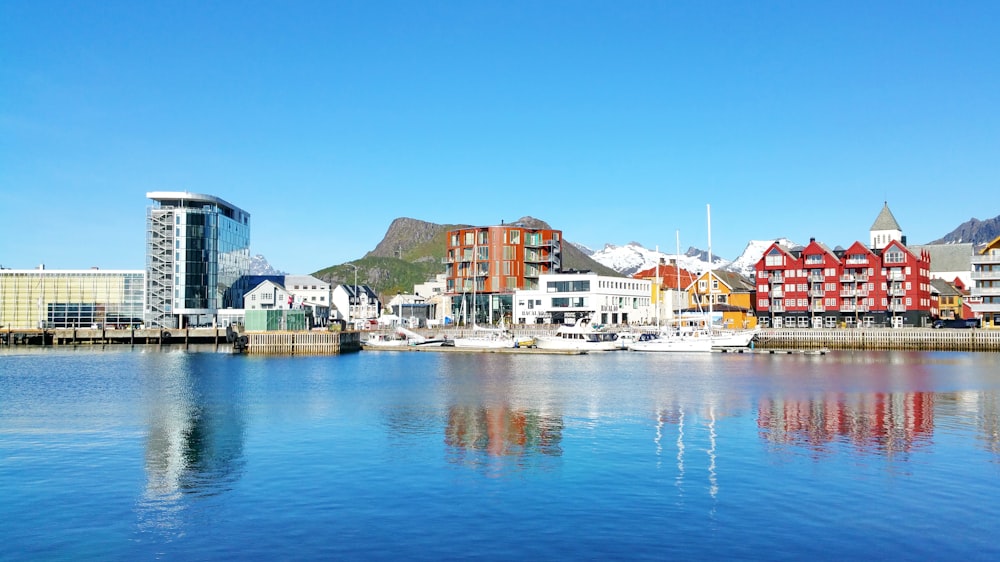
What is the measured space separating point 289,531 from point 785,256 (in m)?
140

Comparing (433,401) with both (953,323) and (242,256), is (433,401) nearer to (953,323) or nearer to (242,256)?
(953,323)

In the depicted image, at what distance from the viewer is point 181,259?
533 feet

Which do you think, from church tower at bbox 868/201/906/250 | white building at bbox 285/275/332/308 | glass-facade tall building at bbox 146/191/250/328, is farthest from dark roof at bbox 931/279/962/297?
glass-facade tall building at bbox 146/191/250/328

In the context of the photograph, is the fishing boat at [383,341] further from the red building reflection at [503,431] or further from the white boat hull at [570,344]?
the red building reflection at [503,431]

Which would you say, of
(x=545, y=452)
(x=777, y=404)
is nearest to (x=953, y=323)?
(x=777, y=404)

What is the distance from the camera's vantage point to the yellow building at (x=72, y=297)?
16800 cm

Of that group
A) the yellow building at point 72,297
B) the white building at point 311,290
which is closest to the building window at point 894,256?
the white building at point 311,290

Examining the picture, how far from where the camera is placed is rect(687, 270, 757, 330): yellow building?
498 feet

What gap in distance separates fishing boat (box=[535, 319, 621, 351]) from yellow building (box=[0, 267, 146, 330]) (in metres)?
93.0

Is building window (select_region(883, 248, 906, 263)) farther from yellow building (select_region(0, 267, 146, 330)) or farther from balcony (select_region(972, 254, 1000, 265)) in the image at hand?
yellow building (select_region(0, 267, 146, 330))

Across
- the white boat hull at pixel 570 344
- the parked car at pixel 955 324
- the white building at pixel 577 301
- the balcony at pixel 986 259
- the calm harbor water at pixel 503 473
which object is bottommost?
the calm harbor water at pixel 503 473

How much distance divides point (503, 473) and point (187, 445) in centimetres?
1623

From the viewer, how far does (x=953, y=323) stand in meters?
149

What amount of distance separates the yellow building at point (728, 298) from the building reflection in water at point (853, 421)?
9571cm
